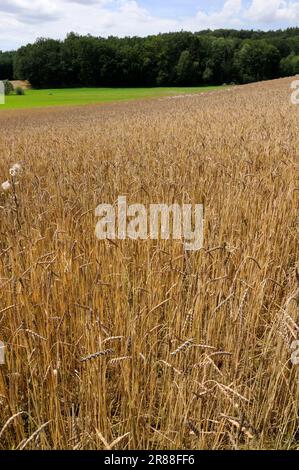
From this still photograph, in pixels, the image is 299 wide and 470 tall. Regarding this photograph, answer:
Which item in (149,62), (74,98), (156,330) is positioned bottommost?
(156,330)

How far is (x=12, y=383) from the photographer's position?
164 centimetres

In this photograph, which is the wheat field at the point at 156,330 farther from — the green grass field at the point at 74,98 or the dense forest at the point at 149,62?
the dense forest at the point at 149,62

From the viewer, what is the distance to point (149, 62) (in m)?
71.1

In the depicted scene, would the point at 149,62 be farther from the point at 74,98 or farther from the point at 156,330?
the point at 156,330

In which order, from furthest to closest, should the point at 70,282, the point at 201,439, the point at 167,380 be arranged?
the point at 70,282 → the point at 167,380 → the point at 201,439

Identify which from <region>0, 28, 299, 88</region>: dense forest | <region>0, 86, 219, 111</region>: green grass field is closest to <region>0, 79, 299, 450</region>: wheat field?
<region>0, 86, 219, 111</region>: green grass field

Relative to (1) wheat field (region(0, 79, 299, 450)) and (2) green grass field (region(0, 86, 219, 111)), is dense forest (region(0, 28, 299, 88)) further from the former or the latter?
(1) wheat field (region(0, 79, 299, 450))

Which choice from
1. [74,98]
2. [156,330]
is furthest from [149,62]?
[156,330]

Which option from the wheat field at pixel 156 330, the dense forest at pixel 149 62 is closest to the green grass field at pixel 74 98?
the dense forest at pixel 149 62

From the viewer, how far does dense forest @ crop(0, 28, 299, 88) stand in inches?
2618

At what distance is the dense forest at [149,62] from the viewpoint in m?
66.5

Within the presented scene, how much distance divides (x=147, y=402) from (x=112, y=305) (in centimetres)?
56
